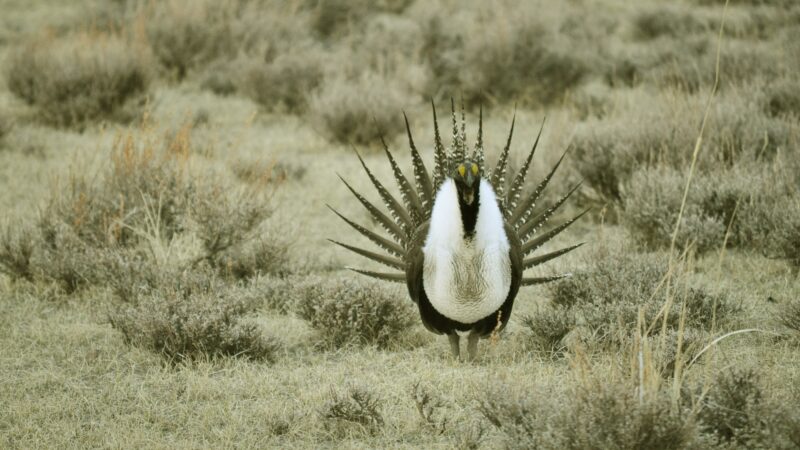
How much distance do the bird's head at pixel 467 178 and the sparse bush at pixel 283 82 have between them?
5645mm

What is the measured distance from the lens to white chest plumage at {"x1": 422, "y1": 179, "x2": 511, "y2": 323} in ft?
10.5

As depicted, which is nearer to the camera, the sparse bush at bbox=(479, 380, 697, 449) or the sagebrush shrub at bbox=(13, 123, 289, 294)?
the sparse bush at bbox=(479, 380, 697, 449)

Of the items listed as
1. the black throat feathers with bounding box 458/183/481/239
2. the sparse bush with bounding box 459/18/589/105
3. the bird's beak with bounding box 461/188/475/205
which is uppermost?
the bird's beak with bounding box 461/188/475/205

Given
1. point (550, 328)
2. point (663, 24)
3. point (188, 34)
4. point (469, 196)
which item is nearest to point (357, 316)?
point (550, 328)

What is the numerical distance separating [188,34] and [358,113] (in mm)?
3236

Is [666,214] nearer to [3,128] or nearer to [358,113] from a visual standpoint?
[358,113]

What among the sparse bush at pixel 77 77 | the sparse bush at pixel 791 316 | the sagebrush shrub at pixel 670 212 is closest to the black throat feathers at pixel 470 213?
the sparse bush at pixel 791 316

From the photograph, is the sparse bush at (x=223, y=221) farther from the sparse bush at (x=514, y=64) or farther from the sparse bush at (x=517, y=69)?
the sparse bush at (x=517, y=69)

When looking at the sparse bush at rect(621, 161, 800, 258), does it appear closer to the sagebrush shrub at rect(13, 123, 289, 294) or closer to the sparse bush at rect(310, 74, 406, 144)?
the sagebrush shrub at rect(13, 123, 289, 294)

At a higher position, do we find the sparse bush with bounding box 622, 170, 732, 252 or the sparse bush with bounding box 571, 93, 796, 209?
the sparse bush with bounding box 571, 93, 796, 209

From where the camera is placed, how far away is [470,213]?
318 cm

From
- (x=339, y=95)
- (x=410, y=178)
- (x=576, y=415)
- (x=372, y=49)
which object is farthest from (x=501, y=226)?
(x=372, y=49)

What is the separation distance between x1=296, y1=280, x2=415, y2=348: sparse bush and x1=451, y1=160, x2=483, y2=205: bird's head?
104 centimetres

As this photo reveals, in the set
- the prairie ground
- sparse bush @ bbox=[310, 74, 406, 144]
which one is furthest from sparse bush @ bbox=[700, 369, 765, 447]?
sparse bush @ bbox=[310, 74, 406, 144]
